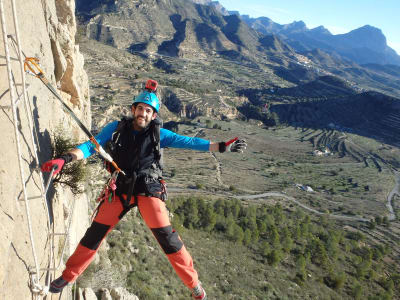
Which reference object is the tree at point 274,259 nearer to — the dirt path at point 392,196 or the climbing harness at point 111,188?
the climbing harness at point 111,188

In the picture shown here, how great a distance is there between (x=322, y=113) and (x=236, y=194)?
508ft

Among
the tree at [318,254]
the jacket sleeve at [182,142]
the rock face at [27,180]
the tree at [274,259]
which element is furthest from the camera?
the tree at [318,254]

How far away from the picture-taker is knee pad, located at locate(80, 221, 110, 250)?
17.0ft

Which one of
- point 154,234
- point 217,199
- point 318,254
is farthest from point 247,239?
point 154,234

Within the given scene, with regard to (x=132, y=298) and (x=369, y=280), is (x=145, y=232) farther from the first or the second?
(x=369, y=280)

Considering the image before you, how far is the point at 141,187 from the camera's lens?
17.8 ft

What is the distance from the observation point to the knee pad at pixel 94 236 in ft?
17.0

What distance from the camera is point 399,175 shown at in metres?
122

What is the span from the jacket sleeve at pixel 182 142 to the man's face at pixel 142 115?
448 mm

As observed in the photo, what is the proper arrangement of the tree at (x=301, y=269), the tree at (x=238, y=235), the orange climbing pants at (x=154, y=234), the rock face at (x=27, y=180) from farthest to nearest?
the tree at (x=238, y=235) < the tree at (x=301, y=269) < the orange climbing pants at (x=154, y=234) < the rock face at (x=27, y=180)

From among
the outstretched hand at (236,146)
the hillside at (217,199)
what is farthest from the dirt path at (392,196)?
the outstretched hand at (236,146)

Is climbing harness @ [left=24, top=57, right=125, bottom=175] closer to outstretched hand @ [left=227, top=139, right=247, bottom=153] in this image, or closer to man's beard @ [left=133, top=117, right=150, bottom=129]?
man's beard @ [left=133, top=117, right=150, bottom=129]

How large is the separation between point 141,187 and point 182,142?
130 cm

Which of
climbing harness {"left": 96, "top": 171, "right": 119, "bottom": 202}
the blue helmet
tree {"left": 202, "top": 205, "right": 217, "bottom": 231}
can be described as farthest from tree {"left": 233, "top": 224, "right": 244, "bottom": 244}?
the blue helmet
